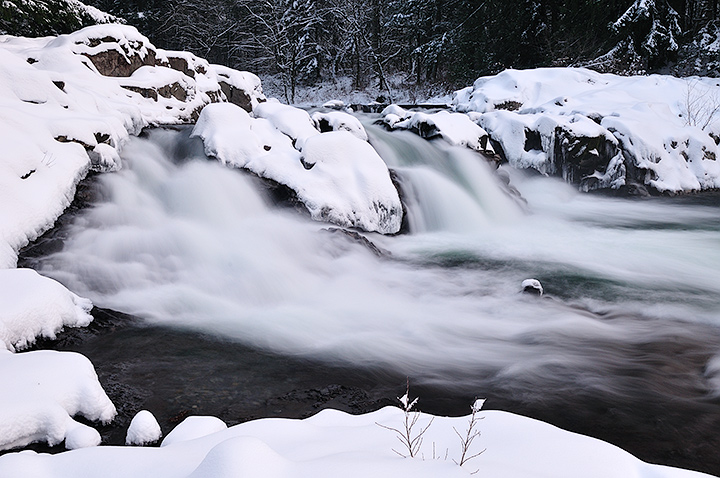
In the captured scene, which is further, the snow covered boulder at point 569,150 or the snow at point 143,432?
the snow covered boulder at point 569,150

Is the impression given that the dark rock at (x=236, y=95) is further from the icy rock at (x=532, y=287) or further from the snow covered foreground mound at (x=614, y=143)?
the icy rock at (x=532, y=287)

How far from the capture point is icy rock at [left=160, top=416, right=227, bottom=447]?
2381mm

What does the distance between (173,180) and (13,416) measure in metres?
5.31

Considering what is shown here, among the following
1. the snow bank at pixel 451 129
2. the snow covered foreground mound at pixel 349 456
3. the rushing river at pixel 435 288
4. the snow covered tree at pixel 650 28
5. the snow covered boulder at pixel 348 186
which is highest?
the snow covered tree at pixel 650 28

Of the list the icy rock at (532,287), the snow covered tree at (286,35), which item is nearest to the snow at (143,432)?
the icy rock at (532,287)

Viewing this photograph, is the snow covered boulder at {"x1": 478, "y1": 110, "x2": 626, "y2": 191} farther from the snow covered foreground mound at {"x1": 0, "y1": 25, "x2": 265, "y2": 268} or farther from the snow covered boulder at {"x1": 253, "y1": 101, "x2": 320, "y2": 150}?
the snow covered foreground mound at {"x1": 0, "y1": 25, "x2": 265, "y2": 268}

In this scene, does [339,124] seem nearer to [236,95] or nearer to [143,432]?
[236,95]

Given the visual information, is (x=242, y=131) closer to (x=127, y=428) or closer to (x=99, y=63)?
(x=99, y=63)

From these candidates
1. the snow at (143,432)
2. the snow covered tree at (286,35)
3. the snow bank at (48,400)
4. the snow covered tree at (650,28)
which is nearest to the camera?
the snow bank at (48,400)

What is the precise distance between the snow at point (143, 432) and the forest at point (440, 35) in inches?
424

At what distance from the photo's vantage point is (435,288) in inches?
232

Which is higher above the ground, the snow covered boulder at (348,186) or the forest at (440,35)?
the forest at (440,35)

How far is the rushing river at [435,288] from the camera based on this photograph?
12.5 ft

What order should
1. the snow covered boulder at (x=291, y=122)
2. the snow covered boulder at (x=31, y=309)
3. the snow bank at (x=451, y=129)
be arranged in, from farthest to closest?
the snow bank at (x=451, y=129) → the snow covered boulder at (x=291, y=122) → the snow covered boulder at (x=31, y=309)
